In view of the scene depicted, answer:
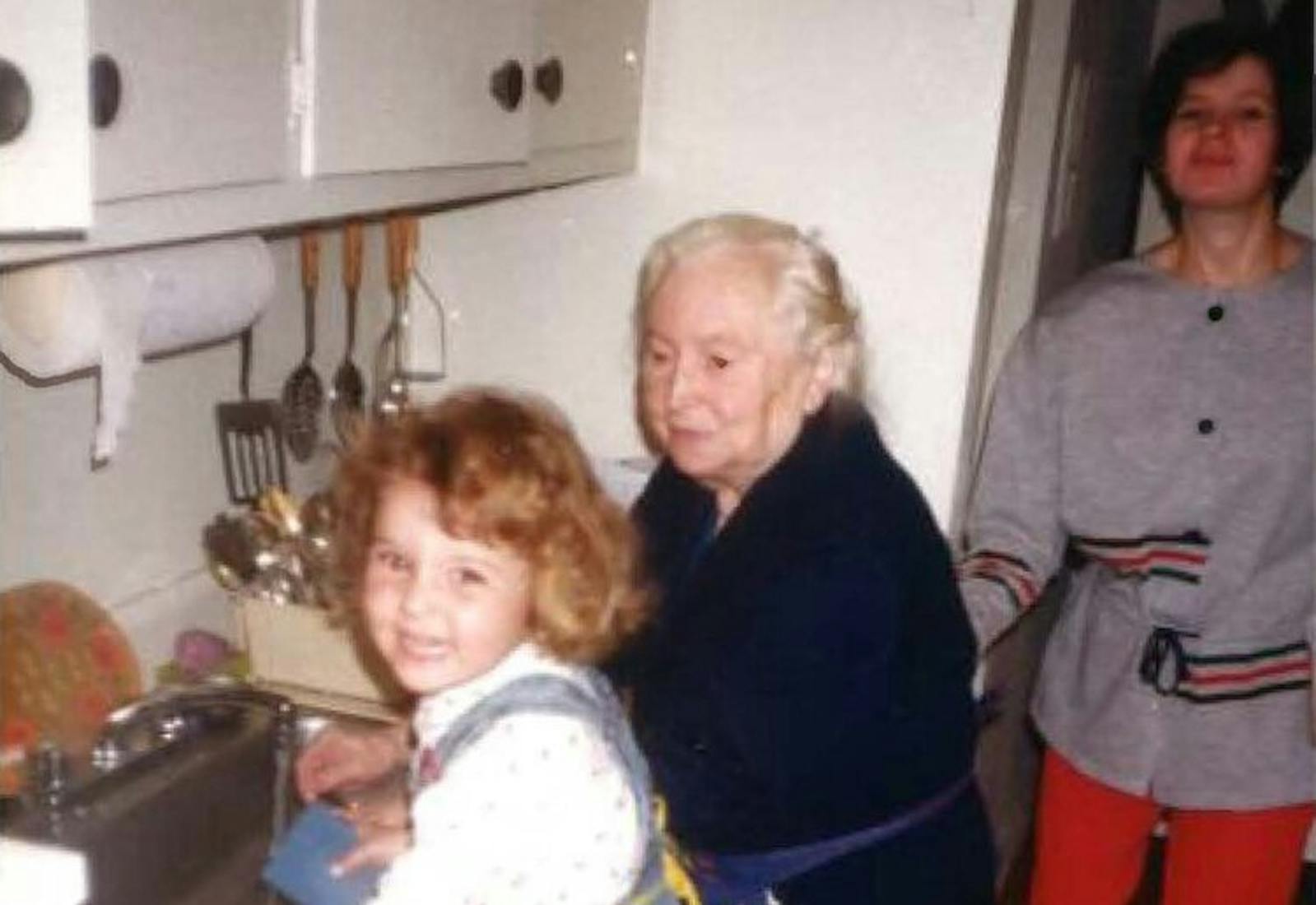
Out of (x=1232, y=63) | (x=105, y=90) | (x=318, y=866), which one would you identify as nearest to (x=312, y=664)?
(x=318, y=866)

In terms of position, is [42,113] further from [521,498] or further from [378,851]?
[378,851]

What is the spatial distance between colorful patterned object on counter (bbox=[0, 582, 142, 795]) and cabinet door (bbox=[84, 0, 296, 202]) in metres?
0.47

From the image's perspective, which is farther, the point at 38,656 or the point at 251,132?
the point at 38,656

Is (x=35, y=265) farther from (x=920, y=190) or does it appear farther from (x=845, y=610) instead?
(x=920, y=190)

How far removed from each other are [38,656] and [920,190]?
100cm

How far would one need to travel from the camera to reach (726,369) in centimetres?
123

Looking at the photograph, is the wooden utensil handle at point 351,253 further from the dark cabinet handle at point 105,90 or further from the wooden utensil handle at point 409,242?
the dark cabinet handle at point 105,90

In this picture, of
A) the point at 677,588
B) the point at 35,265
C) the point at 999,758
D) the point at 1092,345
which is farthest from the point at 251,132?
the point at 999,758

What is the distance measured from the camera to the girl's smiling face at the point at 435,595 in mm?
1000

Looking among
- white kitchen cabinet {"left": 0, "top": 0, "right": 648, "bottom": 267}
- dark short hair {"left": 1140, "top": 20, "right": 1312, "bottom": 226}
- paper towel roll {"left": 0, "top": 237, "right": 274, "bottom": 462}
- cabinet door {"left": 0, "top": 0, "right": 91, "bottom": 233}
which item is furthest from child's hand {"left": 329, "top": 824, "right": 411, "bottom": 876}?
dark short hair {"left": 1140, "top": 20, "right": 1312, "bottom": 226}

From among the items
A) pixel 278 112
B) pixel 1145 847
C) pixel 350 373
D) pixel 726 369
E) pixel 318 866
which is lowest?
pixel 1145 847

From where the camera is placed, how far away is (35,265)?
104cm

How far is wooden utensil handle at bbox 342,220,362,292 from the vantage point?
1.67 meters

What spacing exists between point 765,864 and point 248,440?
2.37 feet
